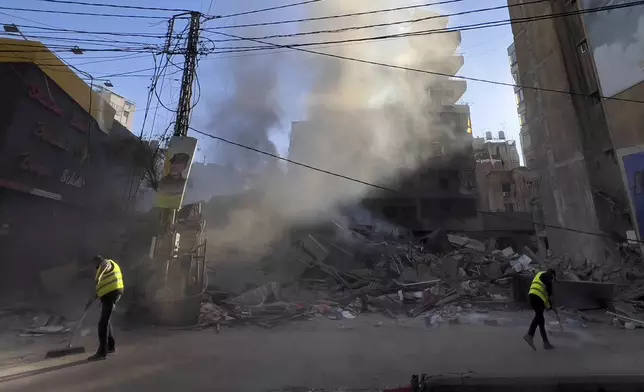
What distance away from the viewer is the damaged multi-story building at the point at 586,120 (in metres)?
13.8

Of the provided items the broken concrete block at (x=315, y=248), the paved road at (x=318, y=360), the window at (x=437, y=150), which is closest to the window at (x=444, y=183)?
the window at (x=437, y=150)

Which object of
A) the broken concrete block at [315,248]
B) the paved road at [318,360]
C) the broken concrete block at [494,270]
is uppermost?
the broken concrete block at [315,248]

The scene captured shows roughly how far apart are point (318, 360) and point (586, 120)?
18657 millimetres

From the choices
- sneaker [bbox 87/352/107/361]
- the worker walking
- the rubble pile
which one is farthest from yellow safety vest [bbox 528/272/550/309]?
sneaker [bbox 87/352/107/361]

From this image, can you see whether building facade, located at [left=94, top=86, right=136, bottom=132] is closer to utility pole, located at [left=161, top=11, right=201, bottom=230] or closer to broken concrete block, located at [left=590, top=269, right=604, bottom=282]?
utility pole, located at [left=161, top=11, right=201, bottom=230]

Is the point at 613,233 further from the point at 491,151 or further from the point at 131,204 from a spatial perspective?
the point at 491,151

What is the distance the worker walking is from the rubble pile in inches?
99.1

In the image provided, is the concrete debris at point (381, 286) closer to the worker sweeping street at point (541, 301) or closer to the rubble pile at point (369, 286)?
the rubble pile at point (369, 286)

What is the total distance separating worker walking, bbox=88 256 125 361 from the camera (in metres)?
4.95

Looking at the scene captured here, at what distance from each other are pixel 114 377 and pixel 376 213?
22.7 m

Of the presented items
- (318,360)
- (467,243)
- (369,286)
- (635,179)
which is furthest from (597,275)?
(318,360)

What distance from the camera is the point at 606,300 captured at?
8.42m

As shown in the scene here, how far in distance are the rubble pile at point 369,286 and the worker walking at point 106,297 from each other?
8.26ft

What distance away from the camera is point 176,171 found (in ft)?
27.2
